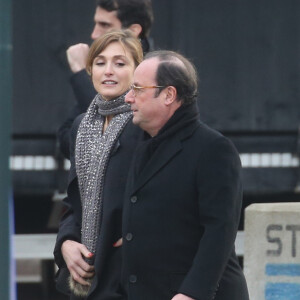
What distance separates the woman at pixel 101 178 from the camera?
4.00 m

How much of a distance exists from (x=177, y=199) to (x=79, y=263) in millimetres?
531

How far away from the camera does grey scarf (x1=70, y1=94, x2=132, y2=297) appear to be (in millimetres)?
4059

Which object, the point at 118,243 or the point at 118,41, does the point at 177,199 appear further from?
the point at 118,41

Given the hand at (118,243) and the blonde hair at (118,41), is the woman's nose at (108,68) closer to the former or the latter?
the blonde hair at (118,41)

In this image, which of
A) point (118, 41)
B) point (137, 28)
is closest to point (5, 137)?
point (118, 41)

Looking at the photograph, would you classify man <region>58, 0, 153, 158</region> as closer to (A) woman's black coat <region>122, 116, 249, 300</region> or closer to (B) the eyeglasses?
(B) the eyeglasses

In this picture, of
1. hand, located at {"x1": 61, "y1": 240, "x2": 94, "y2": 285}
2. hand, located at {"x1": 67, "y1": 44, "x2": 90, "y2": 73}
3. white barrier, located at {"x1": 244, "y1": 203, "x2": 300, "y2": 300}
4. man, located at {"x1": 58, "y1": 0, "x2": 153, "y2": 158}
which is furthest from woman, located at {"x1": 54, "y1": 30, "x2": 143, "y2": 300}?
white barrier, located at {"x1": 244, "y1": 203, "x2": 300, "y2": 300}

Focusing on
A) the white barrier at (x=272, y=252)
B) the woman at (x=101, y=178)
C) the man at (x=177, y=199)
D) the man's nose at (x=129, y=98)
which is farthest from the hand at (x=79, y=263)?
the white barrier at (x=272, y=252)

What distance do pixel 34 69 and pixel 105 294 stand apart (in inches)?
159

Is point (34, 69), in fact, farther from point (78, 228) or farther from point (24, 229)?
point (78, 228)

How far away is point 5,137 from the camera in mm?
3283

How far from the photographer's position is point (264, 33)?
→ 7.88 metres

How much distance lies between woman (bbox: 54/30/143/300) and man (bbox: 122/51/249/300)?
130 millimetres

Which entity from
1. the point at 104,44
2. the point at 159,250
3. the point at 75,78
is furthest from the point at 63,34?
the point at 159,250
